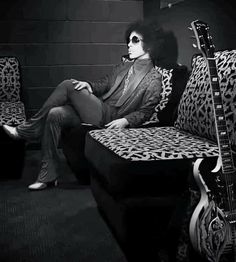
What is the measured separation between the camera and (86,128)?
2893 mm

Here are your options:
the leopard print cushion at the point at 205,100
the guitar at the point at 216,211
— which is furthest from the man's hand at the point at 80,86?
the guitar at the point at 216,211

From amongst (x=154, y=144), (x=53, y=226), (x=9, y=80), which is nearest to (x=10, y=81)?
(x=9, y=80)

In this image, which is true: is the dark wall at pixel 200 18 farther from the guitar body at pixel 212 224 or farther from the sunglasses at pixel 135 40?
the guitar body at pixel 212 224

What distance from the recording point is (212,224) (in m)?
1.37

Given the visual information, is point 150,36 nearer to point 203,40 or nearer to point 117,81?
point 117,81

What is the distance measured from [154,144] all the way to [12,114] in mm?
1601

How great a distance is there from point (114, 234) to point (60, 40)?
103 inches

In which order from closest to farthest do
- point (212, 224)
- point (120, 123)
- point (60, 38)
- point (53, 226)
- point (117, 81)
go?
point (212, 224) → point (53, 226) → point (120, 123) → point (117, 81) → point (60, 38)

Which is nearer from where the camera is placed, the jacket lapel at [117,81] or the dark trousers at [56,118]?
the dark trousers at [56,118]

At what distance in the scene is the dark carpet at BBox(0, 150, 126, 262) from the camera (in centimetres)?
186

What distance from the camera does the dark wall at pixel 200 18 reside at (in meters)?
2.56

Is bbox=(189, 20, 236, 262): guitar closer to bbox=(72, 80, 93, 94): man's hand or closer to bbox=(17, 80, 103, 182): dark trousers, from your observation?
bbox=(17, 80, 103, 182): dark trousers

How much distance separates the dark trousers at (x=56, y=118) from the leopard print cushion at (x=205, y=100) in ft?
2.53

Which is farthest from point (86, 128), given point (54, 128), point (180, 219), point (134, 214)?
point (180, 219)
